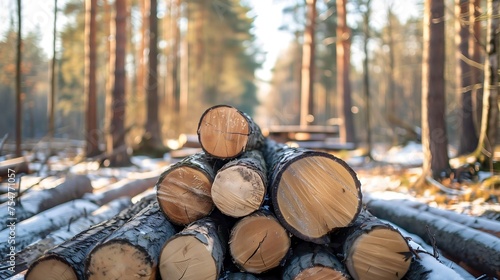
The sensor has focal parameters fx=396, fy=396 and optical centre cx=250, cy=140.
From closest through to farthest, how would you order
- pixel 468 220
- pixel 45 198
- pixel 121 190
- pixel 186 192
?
pixel 186 192, pixel 468 220, pixel 45 198, pixel 121 190

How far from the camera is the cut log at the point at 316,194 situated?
3.01 meters

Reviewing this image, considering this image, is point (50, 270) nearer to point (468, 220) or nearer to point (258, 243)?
point (258, 243)

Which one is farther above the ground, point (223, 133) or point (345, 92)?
point (345, 92)

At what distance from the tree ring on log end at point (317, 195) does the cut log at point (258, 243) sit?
0.44 ft

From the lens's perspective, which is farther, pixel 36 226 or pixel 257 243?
pixel 36 226

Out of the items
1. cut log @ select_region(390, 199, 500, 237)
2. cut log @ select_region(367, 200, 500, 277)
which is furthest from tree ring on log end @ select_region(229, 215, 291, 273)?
cut log @ select_region(390, 199, 500, 237)

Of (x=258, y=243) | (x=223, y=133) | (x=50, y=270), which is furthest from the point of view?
(x=223, y=133)

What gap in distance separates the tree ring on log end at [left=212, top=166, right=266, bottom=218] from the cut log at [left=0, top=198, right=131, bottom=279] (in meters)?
1.96

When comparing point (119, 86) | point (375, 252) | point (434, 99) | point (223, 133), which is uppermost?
point (119, 86)

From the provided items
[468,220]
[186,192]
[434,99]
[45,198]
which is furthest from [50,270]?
[434,99]

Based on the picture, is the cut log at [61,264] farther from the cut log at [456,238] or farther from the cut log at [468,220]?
the cut log at [468,220]

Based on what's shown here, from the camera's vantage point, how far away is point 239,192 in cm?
299

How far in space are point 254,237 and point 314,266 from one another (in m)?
0.48

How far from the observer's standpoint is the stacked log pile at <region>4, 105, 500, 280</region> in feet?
8.96
